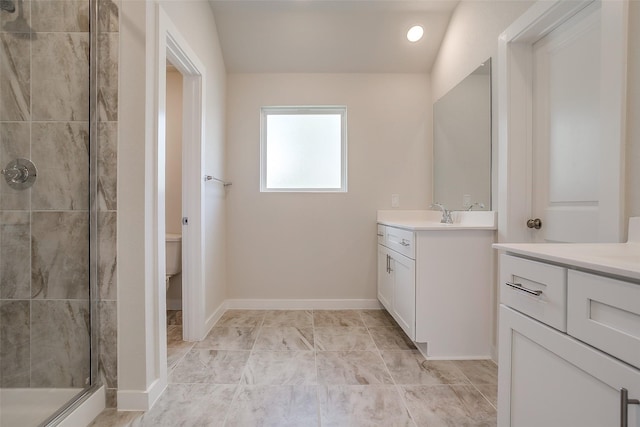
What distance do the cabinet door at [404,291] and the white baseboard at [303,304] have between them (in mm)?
636

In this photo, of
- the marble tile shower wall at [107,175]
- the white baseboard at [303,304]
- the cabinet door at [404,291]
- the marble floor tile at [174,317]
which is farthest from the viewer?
the white baseboard at [303,304]

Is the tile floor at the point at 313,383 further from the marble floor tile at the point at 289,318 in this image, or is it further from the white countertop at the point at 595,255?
the white countertop at the point at 595,255

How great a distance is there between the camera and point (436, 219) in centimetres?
275

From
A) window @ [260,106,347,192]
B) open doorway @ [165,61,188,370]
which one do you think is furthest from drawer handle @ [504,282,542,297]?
open doorway @ [165,61,188,370]

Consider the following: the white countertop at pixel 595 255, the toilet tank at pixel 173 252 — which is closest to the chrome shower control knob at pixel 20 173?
the toilet tank at pixel 173 252

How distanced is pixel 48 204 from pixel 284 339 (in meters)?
1.62

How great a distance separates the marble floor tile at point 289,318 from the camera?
99.2 inches

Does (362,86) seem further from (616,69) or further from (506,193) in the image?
(616,69)

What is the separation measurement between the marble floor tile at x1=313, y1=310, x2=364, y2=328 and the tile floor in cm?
11

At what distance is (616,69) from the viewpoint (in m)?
1.12

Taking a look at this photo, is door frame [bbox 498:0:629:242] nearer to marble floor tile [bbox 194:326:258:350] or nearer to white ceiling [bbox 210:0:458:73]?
white ceiling [bbox 210:0:458:73]

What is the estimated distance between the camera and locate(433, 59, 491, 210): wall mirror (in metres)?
2.02

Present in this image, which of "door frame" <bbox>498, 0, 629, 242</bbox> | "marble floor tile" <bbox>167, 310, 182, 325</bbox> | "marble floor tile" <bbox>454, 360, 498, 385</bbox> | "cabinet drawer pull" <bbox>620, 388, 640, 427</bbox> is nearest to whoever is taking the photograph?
"cabinet drawer pull" <bbox>620, 388, 640, 427</bbox>

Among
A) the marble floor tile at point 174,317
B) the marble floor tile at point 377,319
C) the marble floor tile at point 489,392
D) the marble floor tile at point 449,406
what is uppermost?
the marble floor tile at point 489,392
